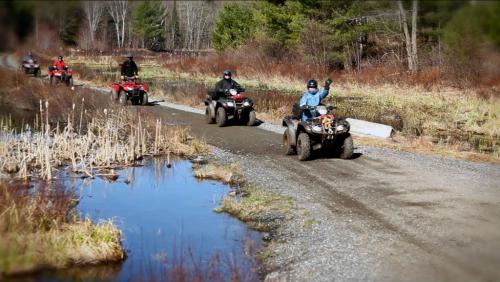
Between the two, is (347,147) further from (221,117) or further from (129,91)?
(129,91)

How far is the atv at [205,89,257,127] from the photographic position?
17016 millimetres

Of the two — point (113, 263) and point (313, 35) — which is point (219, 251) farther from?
point (313, 35)

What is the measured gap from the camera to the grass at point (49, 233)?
6.29 metres

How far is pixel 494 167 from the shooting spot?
1224 centimetres

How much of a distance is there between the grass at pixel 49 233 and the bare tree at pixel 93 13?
7.18 ft

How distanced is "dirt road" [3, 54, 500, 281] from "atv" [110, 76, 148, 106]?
30.2 ft

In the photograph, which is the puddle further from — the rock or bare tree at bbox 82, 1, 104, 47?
bare tree at bbox 82, 1, 104, 47

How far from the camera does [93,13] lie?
529 cm

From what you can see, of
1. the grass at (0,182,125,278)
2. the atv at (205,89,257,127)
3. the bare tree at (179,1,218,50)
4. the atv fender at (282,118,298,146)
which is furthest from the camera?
the bare tree at (179,1,218,50)

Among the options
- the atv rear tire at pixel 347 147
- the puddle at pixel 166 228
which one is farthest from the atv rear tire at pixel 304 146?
the puddle at pixel 166 228

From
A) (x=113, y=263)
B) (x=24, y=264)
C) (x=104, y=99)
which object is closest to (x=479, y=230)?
(x=113, y=263)

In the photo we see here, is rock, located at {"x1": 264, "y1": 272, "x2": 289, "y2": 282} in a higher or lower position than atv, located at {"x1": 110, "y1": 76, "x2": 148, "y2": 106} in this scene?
lower

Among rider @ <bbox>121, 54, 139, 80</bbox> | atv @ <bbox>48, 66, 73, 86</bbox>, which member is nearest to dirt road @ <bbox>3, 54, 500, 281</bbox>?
rider @ <bbox>121, 54, 139, 80</bbox>

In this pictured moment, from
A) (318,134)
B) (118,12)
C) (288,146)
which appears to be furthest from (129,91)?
(118,12)
